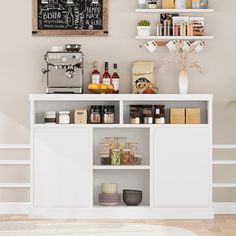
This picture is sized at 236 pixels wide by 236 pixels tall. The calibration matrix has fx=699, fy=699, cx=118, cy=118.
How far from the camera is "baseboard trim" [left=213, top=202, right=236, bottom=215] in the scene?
633 centimetres

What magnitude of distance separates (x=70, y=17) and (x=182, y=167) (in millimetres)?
1677

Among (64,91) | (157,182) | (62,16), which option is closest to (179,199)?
(157,182)

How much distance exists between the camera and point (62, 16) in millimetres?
6305

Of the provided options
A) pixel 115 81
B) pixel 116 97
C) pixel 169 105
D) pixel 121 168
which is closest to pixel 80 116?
pixel 116 97

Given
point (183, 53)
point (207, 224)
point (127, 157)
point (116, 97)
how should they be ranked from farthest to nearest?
point (183, 53) < point (127, 157) < point (116, 97) < point (207, 224)

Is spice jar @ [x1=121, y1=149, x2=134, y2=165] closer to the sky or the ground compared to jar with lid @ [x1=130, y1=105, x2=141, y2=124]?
closer to the ground

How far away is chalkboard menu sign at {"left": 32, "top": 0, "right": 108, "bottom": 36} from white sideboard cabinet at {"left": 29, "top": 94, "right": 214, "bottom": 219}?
25.4 inches

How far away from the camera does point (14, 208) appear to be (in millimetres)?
6336

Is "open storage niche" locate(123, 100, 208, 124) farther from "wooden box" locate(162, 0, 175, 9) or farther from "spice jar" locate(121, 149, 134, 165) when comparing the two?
"wooden box" locate(162, 0, 175, 9)

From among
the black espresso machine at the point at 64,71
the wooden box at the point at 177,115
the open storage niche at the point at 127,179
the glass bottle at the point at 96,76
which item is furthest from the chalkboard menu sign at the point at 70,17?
the open storage niche at the point at 127,179

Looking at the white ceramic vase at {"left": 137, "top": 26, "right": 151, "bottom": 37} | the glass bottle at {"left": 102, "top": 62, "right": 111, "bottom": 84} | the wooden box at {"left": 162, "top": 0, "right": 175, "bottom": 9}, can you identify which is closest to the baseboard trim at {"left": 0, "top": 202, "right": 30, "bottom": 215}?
the glass bottle at {"left": 102, "top": 62, "right": 111, "bottom": 84}

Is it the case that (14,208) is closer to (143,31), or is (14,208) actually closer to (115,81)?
(115,81)

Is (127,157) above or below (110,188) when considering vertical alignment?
above

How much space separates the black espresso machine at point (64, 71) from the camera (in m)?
6.10
